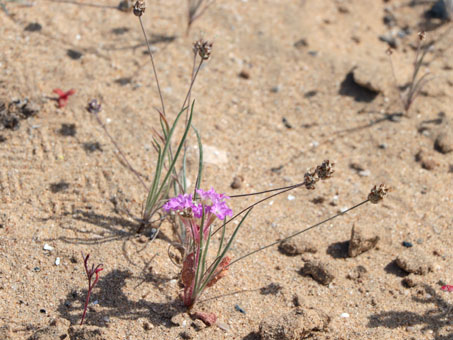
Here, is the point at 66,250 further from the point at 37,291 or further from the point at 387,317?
the point at 387,317

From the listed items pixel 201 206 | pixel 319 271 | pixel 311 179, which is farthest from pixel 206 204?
pixel 319 271

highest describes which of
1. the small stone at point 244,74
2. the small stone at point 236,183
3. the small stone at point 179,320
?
the small stone at point 244,74

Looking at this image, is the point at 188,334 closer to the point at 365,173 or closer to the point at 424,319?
the point at 424,319

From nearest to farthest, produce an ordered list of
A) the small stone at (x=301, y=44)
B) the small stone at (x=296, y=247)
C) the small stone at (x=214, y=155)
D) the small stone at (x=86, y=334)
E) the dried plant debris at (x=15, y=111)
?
the small stone at (x=86, y=334) → the small stone at (x=296, y=247) → the dried plant debris at (x=15, y=111) → the small stone at (x=214, y=155) → the small stone at (x=301, y=44)

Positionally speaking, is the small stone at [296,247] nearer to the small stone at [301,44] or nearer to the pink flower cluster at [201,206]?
the pink flower cluster at [201,206]

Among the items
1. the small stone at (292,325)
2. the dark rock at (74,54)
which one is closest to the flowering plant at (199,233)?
the small stone at (292,325)

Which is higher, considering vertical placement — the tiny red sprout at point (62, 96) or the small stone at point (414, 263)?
the tiny red sprout at point (62, 96)

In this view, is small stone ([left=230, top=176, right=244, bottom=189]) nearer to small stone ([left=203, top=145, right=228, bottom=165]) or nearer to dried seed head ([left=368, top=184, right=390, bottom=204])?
small stone ([left=203, top=145, right=228, bottom=165])
